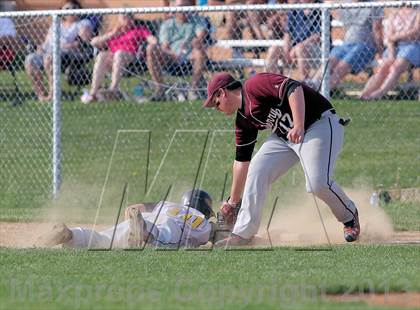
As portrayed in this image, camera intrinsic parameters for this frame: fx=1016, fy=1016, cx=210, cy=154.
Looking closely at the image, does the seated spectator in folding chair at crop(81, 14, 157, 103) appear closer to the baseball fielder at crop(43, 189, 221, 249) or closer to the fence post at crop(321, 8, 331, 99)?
the fence post at crop(321, 8, 331, 99)

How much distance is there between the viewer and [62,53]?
1488 centimetres

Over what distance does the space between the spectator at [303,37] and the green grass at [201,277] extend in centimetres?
426

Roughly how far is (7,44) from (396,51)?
5.75 metres

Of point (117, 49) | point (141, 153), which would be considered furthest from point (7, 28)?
point (141, 153)

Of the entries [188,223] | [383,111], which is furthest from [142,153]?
[188,223]

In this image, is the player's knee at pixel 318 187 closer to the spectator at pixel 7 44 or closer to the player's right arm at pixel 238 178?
the player's right arm at pixel 238 178

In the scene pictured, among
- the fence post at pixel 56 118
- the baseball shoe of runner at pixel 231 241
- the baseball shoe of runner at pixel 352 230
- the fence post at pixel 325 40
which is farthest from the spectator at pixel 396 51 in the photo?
the baseball shoe of runner at pixel 231 241

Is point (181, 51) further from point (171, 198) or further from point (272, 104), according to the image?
point (272, 104)

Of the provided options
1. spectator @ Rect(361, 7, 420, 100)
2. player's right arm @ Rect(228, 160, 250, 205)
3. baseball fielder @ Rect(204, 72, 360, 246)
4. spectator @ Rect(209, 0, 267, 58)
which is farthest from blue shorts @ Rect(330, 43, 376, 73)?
player's right arm @ Rect(228, 160, 250, 205)

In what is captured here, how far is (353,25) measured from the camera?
42.7ft

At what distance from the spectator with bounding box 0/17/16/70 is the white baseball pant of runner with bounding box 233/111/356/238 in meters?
6.84

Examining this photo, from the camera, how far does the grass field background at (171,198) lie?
6.50m

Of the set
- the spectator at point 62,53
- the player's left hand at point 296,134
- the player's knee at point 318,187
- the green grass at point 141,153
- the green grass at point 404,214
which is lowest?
the green grass at point 141,153

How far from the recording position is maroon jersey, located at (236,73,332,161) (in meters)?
8.72
